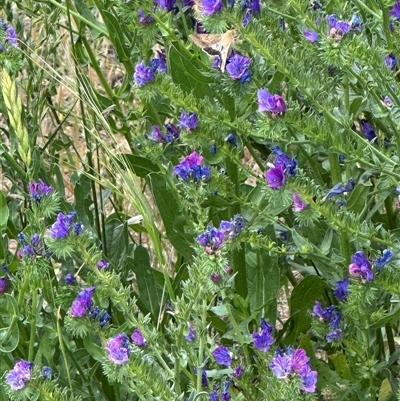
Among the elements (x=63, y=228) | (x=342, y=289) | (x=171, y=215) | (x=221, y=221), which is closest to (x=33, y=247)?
(x=63, y=228)

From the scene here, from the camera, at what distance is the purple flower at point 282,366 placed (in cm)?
115

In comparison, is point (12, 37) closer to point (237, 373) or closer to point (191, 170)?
point (191, 170)

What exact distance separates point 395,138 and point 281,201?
0.22 m

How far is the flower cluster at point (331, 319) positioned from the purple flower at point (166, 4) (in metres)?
0.56

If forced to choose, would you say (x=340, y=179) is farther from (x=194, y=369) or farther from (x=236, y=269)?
(x=194, y=369)

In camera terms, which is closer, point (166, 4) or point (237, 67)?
point (237, 67)

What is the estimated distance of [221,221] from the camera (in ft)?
4.47

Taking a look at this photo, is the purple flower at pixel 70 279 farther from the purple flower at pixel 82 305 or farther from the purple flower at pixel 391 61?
the purple flower at pixel 391 61

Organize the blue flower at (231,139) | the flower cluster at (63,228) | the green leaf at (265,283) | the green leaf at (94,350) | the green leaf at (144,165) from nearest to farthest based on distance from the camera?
the flower cluster at (63,228), the green leaf at (94,350), the blue flower at (231,139), the green leaf at (265,283), the green leaf at (144,165)

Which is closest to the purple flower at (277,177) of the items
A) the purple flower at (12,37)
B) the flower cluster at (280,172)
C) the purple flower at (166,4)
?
the flower cluster at (280,172)

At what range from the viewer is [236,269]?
1595 mm

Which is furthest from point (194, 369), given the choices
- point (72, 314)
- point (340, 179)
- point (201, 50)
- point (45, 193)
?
point (201, 50)

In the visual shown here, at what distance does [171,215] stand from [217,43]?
34 cm

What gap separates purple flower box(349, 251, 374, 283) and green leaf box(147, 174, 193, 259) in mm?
349
